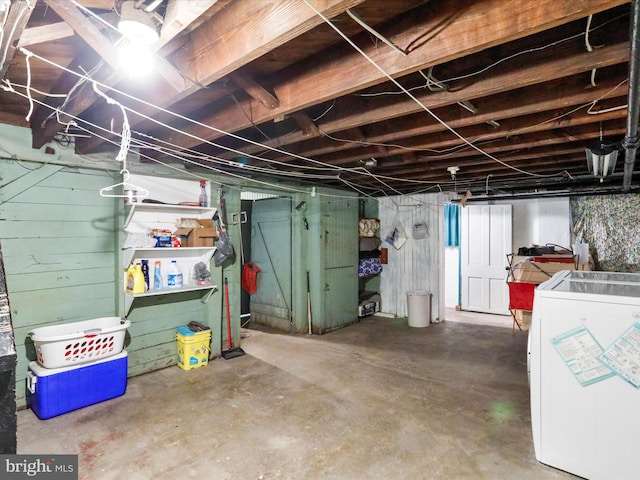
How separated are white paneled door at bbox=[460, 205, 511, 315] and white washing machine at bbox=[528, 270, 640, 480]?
3.99 meters

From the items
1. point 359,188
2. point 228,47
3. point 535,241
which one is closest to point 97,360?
point 228,47

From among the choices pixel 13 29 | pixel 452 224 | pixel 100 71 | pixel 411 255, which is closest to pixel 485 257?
pixel 452 224

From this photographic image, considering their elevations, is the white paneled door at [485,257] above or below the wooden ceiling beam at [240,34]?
below

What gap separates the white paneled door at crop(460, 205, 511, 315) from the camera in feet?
19.7

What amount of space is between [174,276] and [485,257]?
524 centimetres

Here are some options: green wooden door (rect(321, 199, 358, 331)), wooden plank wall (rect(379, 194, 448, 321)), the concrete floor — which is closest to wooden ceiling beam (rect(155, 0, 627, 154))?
the concrete floor

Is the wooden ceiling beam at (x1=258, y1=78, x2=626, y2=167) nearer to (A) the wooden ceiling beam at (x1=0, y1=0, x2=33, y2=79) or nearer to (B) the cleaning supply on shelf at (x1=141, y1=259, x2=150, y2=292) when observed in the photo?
(B) the cleaning supply on shelf at (x1=141, y1=259, x2=150, y2=292)

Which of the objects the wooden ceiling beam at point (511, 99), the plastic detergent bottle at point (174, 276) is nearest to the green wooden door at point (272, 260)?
the plastic detergent bottle at point (174, 276)

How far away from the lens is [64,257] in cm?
293

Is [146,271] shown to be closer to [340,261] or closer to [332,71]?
[332,71]

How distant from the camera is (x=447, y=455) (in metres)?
2.19

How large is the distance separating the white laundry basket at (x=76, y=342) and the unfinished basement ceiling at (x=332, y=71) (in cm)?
151

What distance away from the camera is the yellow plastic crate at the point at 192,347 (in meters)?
3.51

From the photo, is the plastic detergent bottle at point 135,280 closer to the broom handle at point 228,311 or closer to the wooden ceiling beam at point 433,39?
the broom handle at point 228,311
